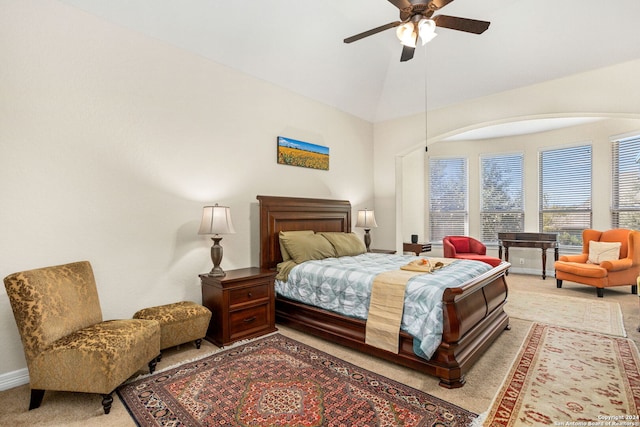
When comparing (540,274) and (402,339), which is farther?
(540,274)

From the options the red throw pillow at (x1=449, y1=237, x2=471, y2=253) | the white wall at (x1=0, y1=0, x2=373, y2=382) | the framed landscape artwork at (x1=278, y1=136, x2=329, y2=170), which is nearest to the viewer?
the white wall at (x1=0, y1=0, x2=373, y2=382)

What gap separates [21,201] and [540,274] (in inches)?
329

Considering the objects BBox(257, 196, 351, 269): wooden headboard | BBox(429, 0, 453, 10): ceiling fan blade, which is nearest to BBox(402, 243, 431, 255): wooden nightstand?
BBox(257, 196, 351, 269): wooden headboard

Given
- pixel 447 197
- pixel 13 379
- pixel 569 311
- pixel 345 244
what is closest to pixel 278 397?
pixel 13 379

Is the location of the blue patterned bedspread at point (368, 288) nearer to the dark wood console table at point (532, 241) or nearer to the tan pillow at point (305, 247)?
the tan pillow at point (305, 247)

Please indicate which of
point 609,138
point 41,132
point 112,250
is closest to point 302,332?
point 112,250

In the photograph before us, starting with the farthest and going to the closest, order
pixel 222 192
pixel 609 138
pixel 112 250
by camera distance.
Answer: pixel 609 138 → pixel 222 192 → pixel 112 250

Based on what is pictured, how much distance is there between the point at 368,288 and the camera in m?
2.88

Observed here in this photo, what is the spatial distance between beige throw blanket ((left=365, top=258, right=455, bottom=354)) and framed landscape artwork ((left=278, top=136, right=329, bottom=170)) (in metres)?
2.32

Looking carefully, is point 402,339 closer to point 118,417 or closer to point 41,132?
point 118,417

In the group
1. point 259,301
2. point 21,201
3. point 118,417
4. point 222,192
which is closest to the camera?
point 118,417

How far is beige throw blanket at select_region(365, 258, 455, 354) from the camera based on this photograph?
263 centimetres

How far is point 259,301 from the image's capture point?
Result: 3.41 m

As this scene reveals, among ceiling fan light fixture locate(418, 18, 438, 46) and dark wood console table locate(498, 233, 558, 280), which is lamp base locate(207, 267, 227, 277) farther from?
dark wood console table locate(498, 233, 558, 280)
